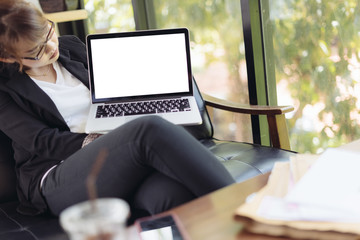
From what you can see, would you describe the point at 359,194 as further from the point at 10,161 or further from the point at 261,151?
the point at 10,161

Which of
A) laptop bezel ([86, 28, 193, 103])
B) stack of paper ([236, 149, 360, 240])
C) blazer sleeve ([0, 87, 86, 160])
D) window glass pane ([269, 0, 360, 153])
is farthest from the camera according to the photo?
window glass pane ([269, 0, 360, 153])

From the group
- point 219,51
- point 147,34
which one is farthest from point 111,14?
point 147,34

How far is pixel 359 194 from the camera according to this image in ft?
2.82

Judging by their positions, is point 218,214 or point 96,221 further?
point 218,214

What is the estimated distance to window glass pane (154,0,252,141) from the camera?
2.53m

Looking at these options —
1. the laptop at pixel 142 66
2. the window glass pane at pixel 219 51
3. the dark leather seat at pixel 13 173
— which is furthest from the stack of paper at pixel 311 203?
the window glass pane at pixel 219 51

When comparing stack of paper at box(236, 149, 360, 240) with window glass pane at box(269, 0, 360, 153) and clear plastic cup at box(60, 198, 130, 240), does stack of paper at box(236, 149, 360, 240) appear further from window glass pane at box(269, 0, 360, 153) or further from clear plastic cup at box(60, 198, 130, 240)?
window glass pane at box(269, 0, 360, 153)

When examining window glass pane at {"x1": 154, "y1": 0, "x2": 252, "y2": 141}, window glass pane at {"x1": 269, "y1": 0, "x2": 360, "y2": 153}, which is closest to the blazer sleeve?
window glass pane at {"x1": 269, "y1": 0, "x2": 360, "y2": 153}

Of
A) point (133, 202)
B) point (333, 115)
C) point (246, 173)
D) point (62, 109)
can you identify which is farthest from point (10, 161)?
point (333, 115)

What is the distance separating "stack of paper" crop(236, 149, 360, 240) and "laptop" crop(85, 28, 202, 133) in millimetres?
859

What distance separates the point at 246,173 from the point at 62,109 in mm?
604

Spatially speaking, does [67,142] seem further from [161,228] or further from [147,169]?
[161,228]

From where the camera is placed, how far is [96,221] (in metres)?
0.58

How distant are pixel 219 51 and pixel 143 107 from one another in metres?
1.03
